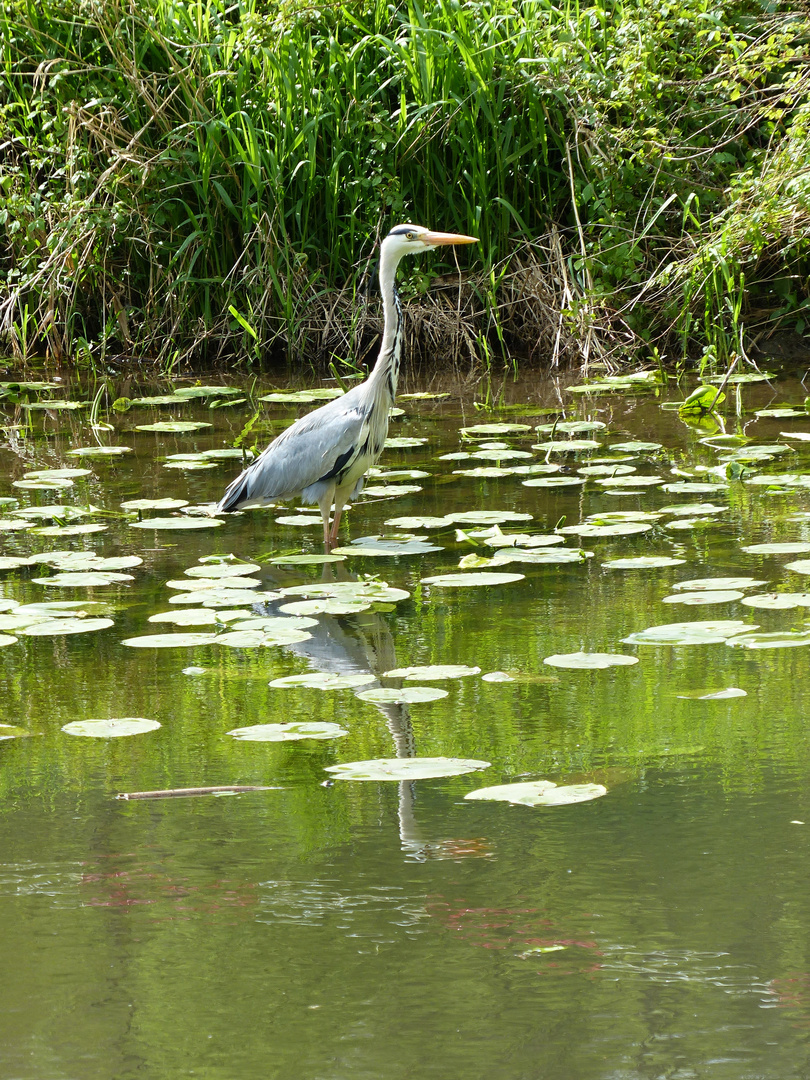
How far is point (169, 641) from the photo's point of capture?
3.68m

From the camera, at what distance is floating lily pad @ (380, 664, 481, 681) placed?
11.0ft

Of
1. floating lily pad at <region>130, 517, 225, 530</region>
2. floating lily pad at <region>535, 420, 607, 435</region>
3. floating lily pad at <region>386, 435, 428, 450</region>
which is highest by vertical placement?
floating lily pad at <region>535, 420, 607, 435</region>

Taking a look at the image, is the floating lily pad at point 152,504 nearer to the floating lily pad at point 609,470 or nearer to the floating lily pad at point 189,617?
the floating lily pad at point 189,617

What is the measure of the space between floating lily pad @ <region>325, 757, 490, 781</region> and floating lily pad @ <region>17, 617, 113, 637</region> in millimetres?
1226

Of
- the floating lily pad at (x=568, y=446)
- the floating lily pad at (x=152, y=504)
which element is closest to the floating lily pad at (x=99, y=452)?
the floating lily pad at (x=152, y=504)

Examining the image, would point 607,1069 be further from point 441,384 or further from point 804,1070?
point 441,384

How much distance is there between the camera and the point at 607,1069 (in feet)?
5.97

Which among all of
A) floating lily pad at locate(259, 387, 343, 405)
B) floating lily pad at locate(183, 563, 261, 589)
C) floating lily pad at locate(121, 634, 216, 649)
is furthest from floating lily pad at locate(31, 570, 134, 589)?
floating lily pad at locate(259, 387, 343, 405)

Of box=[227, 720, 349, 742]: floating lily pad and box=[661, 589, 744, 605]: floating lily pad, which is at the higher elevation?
box=[661, 589, 744, 605]: floating lily pad

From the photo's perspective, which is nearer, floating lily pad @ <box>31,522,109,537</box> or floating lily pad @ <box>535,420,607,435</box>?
floating lily pad @ <box>31,522,109,537</box>

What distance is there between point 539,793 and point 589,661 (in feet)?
2.62

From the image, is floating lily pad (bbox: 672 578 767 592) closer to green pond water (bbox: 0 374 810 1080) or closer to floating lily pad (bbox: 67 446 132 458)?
green pond water (bbox: 0 374 810 1080)

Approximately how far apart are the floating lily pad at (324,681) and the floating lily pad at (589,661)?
0.45 meters

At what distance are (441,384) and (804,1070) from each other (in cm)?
621
